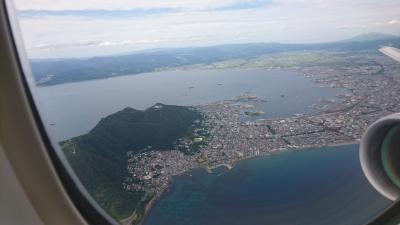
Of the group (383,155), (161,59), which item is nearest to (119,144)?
(161,59)

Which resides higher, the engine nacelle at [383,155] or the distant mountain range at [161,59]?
the distant mountain range at [161,59]

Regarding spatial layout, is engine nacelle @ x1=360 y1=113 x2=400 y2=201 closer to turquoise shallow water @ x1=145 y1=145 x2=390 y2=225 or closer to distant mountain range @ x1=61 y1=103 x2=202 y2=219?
turquoise shallow water @ x1=145 y1=145 x2=390 y2=225

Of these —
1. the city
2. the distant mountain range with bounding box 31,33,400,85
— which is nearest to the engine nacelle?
the city

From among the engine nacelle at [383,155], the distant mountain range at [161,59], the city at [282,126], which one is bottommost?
the engine nacelle at [383,155]

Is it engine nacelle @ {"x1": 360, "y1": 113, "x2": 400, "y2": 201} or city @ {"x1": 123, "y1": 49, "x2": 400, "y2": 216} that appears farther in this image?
engine nacelle @ {"x1": 360, "y1": 113, "x2": 400, "y2": 201}

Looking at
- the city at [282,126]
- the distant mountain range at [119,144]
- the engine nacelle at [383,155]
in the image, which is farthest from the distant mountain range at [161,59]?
the engine nacelle at [383,155]

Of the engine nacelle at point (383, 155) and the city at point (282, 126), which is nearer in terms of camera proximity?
the city at point (282, 126)

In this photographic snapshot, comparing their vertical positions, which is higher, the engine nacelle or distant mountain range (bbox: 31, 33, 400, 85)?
distant mountain range (bbox: 31, 33, 400, 85)

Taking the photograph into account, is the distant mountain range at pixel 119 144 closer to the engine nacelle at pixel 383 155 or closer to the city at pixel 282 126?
the city at pixel 282 126
